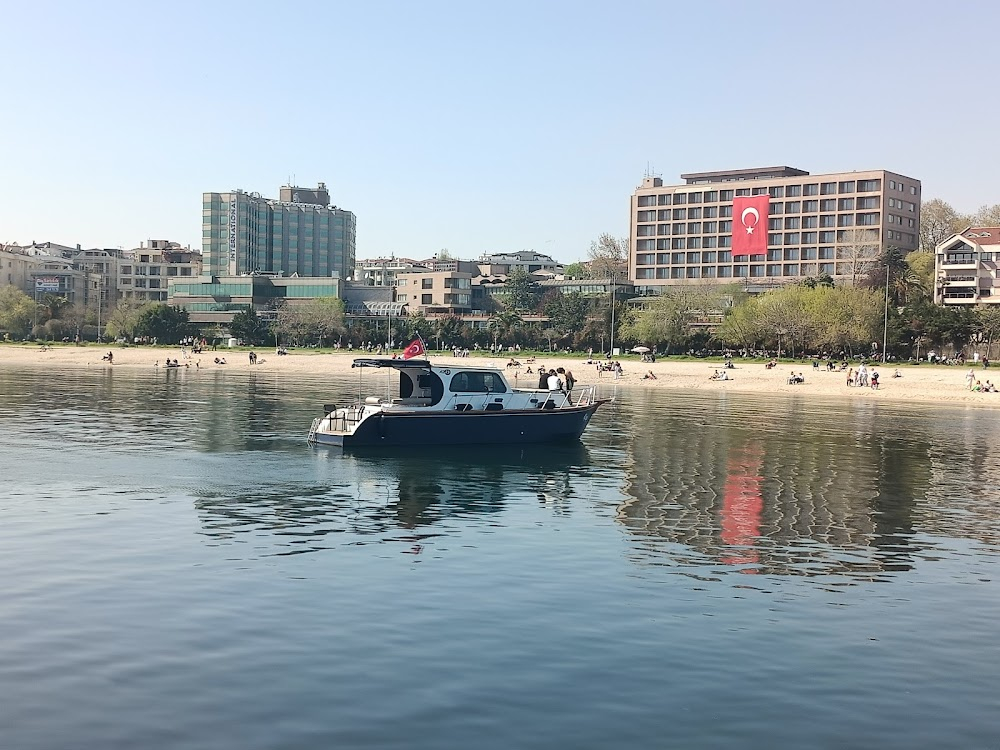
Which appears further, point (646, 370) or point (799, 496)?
point (646, 370)

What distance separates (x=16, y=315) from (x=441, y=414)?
14912cm

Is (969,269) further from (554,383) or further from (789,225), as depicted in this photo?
(554,383)

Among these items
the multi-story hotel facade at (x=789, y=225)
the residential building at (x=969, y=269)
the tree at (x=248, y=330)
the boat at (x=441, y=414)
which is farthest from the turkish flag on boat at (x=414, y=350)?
the tree at (x=248, y=330)

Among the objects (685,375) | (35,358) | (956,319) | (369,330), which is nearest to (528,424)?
(685,375)

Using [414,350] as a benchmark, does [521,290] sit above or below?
above

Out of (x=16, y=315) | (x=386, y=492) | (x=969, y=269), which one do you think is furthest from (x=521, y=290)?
(x=386, y=492)

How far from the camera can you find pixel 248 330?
16450 cm

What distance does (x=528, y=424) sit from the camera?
39531 mm

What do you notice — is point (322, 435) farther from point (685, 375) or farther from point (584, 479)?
point (685, 375)

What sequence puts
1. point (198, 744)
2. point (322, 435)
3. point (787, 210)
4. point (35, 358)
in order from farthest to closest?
point (787, 210)
point (35, 358)
point (322, 435)
point (198, 744)

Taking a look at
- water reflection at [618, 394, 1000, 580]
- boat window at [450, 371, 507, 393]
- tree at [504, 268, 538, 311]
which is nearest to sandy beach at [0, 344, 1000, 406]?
water reflection at [618, 394, 1000, 580]

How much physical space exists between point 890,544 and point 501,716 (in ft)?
47.4

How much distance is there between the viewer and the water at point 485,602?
40.4ft

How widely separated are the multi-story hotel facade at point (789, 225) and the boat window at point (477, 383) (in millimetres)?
125324
